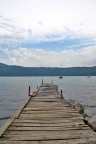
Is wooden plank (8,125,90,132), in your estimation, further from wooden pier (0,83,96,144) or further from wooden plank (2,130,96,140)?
wooden plank (2,130,96,140)

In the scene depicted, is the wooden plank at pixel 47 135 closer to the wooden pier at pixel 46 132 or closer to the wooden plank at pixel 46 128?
the wooden pier at pixel 46 132

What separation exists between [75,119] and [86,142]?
15.7 ft

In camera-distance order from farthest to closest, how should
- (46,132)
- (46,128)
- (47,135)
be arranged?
(46,128) < (46,132) < (47,135)

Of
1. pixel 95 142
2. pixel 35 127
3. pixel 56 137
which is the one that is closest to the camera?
pixel 95 142

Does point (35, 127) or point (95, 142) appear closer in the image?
point (95, 142)

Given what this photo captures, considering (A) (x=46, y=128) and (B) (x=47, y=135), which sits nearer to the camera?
(B) (x=47, y=135)

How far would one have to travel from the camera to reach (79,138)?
420 inches

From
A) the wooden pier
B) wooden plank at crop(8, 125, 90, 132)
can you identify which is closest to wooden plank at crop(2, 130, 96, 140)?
the wooden pier

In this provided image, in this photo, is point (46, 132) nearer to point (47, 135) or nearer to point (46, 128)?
point (47, 135)

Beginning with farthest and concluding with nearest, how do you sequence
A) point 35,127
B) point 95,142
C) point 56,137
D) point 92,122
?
point 92,122, point 35,127, point 56,137, point 95,142

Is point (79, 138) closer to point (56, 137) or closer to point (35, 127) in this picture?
point (56, 137)

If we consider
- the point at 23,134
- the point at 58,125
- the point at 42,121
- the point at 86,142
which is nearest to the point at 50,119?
the point at 42,121

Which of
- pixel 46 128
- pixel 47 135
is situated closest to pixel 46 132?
pixel 47 135

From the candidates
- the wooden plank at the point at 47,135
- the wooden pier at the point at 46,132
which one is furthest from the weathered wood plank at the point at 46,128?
the wooden plank at the point at 47,135
